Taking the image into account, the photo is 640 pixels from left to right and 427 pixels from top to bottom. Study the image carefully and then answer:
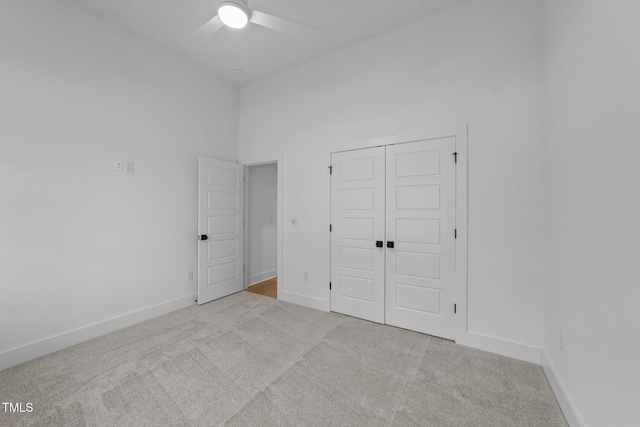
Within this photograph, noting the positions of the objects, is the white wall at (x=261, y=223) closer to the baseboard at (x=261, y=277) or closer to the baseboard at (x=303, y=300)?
the baseboard at (x=261, y=277)

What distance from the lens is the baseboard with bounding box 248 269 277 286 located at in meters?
4.65

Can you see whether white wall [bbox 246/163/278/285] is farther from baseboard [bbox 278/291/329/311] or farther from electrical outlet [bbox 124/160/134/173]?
electrical outlet [bbox 124/160/134/173]

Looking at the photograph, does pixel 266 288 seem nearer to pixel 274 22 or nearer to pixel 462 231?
pixel 462 231

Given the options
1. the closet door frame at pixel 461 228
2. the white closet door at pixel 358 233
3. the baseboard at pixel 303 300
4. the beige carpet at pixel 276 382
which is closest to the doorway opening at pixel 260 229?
the baseboard at pixel 303 300

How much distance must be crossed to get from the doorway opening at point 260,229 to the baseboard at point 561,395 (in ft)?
11.0

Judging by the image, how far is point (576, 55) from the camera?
1562 mm

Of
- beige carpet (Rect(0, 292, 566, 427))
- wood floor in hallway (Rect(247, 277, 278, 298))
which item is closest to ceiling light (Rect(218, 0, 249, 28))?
beige carpet (Rect(0, 292, 566, 427))

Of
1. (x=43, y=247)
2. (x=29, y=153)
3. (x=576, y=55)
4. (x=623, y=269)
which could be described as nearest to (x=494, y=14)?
(x=576, y=55)

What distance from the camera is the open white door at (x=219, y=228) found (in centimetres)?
363

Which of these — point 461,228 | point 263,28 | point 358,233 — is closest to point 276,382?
point 358,233

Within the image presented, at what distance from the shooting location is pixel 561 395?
1.70 m

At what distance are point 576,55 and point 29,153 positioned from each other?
4.37m

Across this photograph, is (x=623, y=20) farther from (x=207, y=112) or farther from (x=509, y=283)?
(x=207, y=112)

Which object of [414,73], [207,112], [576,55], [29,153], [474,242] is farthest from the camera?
[207,112]
